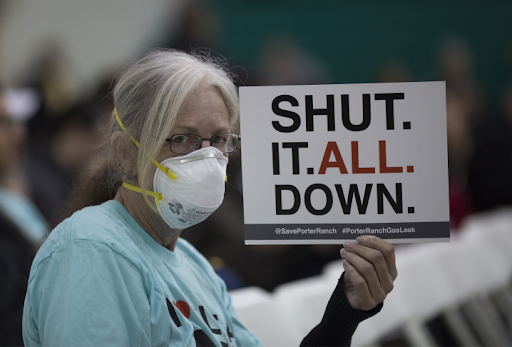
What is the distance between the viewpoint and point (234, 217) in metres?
4.89

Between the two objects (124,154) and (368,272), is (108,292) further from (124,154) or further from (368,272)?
(368,272)

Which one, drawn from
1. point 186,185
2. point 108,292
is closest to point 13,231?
point 186,185

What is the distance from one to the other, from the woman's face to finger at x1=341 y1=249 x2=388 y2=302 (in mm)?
510

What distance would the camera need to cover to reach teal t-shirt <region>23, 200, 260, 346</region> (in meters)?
1.41

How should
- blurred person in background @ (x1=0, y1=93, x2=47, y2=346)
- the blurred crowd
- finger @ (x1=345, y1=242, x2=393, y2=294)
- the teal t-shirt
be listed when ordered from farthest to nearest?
A: 1. the blurred crowd
2. blurred person in background @ (x1=0, y1=93, x2=47, y2=346)
3. finger @ (x1=345, y1=242, x2=393, y2=294)
4. the teal t-shirt

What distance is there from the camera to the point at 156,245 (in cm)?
176

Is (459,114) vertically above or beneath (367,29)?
beneath

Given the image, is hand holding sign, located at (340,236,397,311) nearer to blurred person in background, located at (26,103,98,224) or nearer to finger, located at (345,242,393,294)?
finger, located at (345,242,393,294)

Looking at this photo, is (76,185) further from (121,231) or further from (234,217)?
(234,217)

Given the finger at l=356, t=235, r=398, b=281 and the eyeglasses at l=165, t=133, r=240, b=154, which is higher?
the eyeglasses at l=165, t=133, r=240, b=154

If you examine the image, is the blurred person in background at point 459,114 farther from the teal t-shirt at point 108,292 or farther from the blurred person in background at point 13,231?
the teal t-shirt at point 108,292

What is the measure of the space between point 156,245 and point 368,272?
2.00 ft

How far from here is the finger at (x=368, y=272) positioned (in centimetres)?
162

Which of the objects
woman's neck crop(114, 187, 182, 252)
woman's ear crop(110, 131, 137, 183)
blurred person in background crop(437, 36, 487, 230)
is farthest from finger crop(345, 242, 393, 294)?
blurred person in background crop(437, 36, 487, 230)
